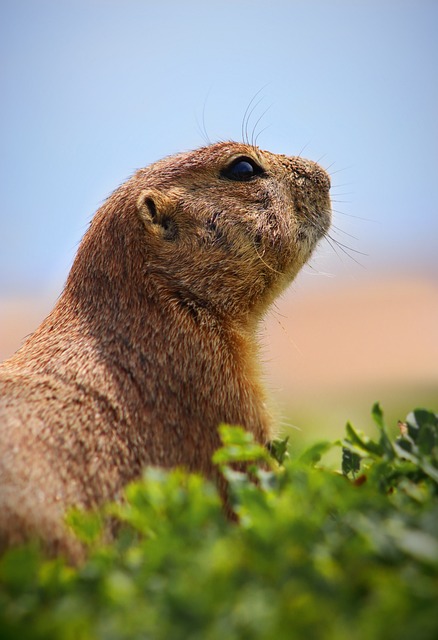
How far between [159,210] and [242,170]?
84 cm

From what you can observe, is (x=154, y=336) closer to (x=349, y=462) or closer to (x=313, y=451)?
(x=349, y=462)

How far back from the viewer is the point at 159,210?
4512 millimetres

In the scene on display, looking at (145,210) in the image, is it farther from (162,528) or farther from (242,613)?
(242,613)

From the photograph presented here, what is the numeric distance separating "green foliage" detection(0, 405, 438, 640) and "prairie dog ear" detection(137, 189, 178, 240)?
8.23 ft

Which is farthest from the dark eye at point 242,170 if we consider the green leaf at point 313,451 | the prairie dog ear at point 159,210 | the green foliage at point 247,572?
Answer: the green foliage at point 247,572

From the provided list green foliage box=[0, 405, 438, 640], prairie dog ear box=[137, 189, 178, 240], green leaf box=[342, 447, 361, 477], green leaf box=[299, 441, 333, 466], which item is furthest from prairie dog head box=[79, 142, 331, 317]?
green foliage box=[0, 405, 438, 640]

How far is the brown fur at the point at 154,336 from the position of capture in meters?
3.10

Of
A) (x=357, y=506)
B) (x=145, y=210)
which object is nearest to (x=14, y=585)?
(x=357, y=506)

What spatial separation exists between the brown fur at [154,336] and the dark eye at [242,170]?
6 cm

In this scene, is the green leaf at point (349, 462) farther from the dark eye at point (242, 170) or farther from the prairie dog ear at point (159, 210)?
the dark eye at point (242, 170)

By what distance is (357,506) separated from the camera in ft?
6.23

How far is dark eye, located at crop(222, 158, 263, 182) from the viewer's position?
4.95m

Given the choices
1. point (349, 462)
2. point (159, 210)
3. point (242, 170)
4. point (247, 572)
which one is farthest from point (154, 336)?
point (247, 572)

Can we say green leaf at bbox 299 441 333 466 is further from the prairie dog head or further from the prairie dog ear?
the prairie dog ear
